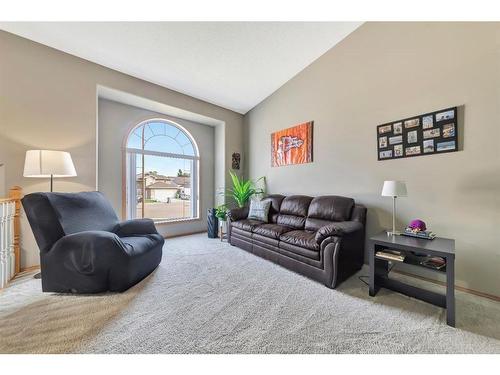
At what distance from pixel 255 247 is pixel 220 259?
0.56 m

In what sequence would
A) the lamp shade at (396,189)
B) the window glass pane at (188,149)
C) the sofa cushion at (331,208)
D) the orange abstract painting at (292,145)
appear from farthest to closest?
the window glass pane at (188,149), the orange abstract painting at (292,145), the sofa cushion at (331,208), the lamp shade at (396,189)

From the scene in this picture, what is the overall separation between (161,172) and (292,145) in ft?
8.97

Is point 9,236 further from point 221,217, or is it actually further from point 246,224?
point 246,224

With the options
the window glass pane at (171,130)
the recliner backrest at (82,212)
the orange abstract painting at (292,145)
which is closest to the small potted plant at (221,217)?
the orange abstract painting at (292,145)

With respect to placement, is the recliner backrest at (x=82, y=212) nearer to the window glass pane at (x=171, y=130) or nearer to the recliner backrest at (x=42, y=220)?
the recliner backrest at (x=42, y=220)

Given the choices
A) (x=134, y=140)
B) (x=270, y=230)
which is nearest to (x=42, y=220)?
(x=134, y=140)

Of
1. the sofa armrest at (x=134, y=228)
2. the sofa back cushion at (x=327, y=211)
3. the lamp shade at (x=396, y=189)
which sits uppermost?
the lamp shade at (x=396, y=189)

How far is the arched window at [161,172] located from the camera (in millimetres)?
3641

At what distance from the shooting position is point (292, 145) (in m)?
3.62

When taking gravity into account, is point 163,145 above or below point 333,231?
above

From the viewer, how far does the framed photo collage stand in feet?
6.62

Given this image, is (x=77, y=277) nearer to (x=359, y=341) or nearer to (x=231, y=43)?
(x=359, y=341)

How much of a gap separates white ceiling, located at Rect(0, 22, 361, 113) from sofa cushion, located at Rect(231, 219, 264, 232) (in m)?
2.54

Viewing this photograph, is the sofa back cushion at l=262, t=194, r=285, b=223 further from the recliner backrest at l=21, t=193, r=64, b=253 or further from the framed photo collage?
the recliner backrest at l=21, t=193, r=64, b=253
